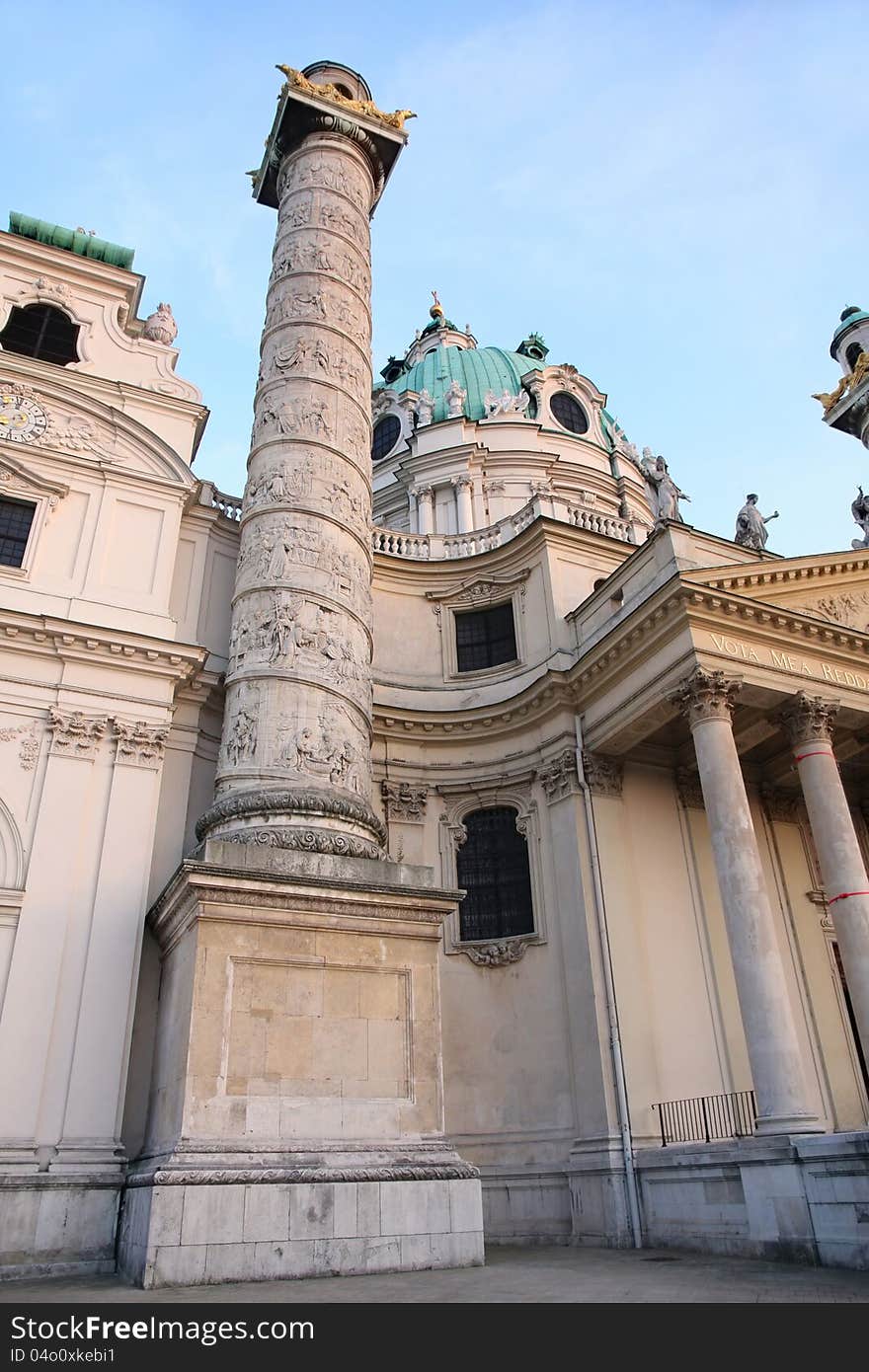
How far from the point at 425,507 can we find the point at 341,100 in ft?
40.7

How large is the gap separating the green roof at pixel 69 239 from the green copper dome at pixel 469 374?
13.7m

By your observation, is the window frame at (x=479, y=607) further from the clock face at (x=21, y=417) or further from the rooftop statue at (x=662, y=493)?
the clock face at (x=21, y=417)

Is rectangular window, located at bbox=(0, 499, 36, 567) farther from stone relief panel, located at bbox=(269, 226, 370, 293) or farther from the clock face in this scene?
stone relief panel, located at bbox=(269, 226, 370, 293)

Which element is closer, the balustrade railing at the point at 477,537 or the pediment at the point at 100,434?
the pediment at the point at 100,434

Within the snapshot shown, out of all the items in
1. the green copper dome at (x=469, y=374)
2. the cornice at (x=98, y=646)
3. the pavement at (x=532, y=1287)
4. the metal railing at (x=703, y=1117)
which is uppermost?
the green copper dome at (x=469, y=374)

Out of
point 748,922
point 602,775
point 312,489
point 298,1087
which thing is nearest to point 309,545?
point 312,489

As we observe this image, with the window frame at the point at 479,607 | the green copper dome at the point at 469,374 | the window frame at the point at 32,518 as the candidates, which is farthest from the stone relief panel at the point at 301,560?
the green copper dome at the point at 469,374

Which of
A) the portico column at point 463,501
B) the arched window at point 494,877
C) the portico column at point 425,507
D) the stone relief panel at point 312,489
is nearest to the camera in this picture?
the stone relief panel at point 312,489

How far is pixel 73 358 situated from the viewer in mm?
18844

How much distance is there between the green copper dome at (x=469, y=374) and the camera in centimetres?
3359

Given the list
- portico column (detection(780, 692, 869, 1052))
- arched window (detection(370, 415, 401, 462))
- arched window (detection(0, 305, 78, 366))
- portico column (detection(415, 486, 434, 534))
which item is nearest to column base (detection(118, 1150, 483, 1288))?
portico column (detection(780, 692, 869, 1052))

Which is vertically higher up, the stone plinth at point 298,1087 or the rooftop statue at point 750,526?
the rooftop statue at point 750,526

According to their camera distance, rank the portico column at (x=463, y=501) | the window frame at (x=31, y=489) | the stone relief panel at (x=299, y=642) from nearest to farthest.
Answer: the stone relief panel at (x=299, y=642)
the window frame at (x=31, y=489)
the portico column at (x=463, y=501)

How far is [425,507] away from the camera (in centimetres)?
2973
